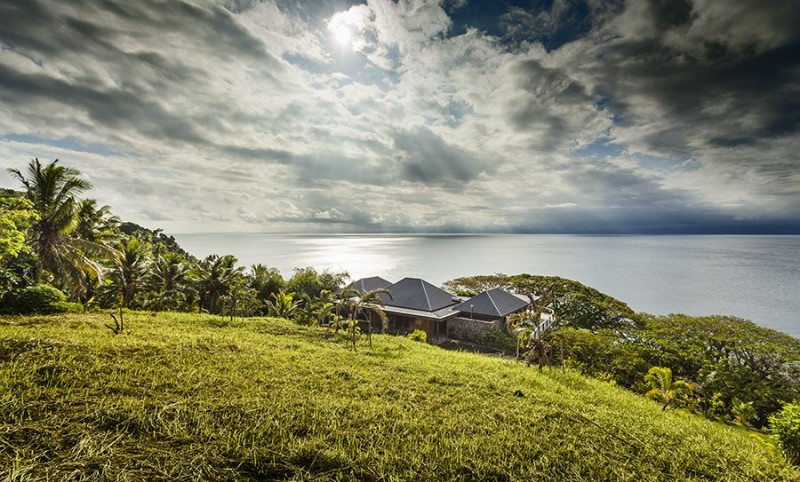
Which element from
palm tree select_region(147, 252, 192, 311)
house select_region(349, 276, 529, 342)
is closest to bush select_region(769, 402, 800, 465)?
house select_region(349, 276, 529, 342)

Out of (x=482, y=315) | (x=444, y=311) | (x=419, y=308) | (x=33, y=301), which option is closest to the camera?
(x=33, y=301)

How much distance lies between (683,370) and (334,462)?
858 inches

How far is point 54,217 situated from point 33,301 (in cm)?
501

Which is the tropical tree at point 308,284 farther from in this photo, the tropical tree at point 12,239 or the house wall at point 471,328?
the tropical tree at point 12,239

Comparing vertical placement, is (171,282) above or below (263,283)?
above

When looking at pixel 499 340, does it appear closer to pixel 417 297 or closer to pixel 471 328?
pixel 471 328

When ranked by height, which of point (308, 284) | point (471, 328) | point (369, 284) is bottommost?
point (471, 328)

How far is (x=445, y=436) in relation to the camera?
475 cm

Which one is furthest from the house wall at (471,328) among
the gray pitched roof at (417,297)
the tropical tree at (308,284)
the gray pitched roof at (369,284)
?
the tropical tree at (308,284)

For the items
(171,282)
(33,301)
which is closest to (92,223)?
(171,282)

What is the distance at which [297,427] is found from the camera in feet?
14.9

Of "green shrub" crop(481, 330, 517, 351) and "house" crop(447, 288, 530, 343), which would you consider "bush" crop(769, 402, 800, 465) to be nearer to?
"green shrub" crop(481, 330, 517, 351)

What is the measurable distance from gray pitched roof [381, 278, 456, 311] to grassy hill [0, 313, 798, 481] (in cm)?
2205

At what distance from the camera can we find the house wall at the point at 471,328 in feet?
87.4
